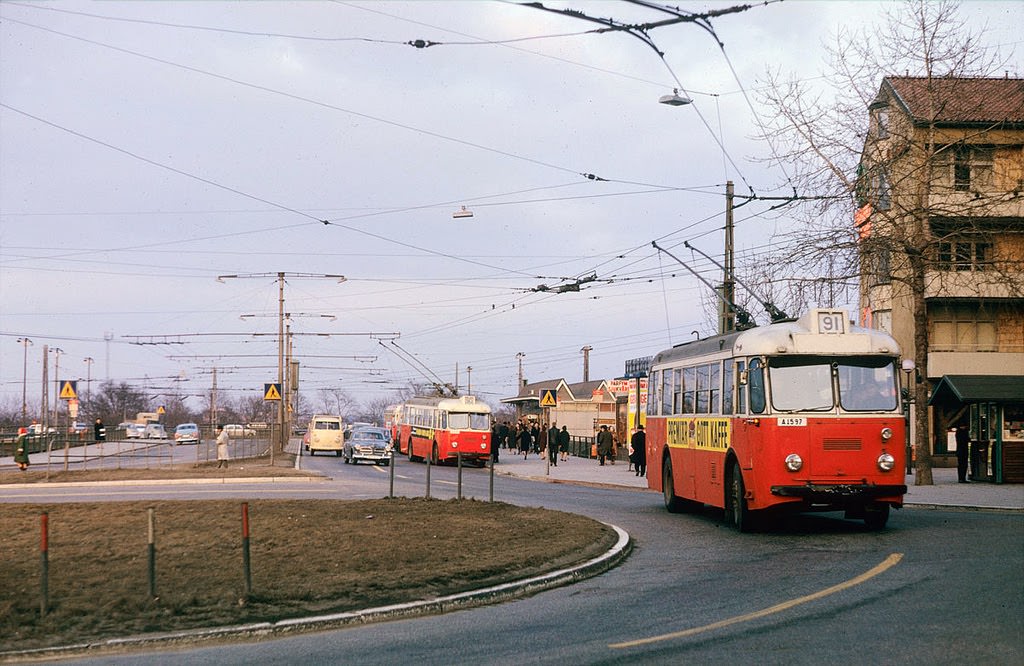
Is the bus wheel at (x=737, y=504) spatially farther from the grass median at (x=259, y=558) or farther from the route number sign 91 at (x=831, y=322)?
the route number sign 91 at (x=831, y=322)

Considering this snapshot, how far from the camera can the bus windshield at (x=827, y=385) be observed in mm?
17328

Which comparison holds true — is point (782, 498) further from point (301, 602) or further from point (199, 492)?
point (199, 492)

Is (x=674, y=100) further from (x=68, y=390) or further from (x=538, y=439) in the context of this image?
(x=538, y=439)

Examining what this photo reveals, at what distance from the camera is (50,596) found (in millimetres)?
11891

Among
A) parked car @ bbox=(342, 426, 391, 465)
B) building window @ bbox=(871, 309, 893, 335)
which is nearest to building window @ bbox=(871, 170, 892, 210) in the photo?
building window @ bbox=(871, 309, 893, 335)

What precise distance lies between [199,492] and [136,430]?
64.3m

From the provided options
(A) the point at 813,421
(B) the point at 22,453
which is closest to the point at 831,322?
(A) the point at 813,421

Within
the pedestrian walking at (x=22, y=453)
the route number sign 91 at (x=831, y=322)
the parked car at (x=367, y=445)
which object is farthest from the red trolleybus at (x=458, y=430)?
the route number sign 91 at (x=831, y=322)

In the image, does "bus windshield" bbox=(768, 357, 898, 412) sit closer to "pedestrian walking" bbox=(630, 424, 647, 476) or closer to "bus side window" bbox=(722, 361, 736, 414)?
"bus side window" bbox=(722, 361, 736, 414)

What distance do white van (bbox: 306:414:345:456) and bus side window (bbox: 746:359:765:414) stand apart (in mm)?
49991

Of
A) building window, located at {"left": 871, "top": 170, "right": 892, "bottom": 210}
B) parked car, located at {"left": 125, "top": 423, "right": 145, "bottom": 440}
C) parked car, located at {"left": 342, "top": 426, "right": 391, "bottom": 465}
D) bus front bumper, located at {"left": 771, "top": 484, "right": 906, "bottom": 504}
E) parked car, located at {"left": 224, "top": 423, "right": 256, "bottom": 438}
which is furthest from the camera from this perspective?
parked car, located at {"left": 125, "top": 423, "right": 145, "bottom": 440}

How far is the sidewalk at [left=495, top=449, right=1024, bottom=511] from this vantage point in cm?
2297

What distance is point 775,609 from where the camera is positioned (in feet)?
33.3

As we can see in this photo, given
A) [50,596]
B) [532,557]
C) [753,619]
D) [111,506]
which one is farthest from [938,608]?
[111,506]
